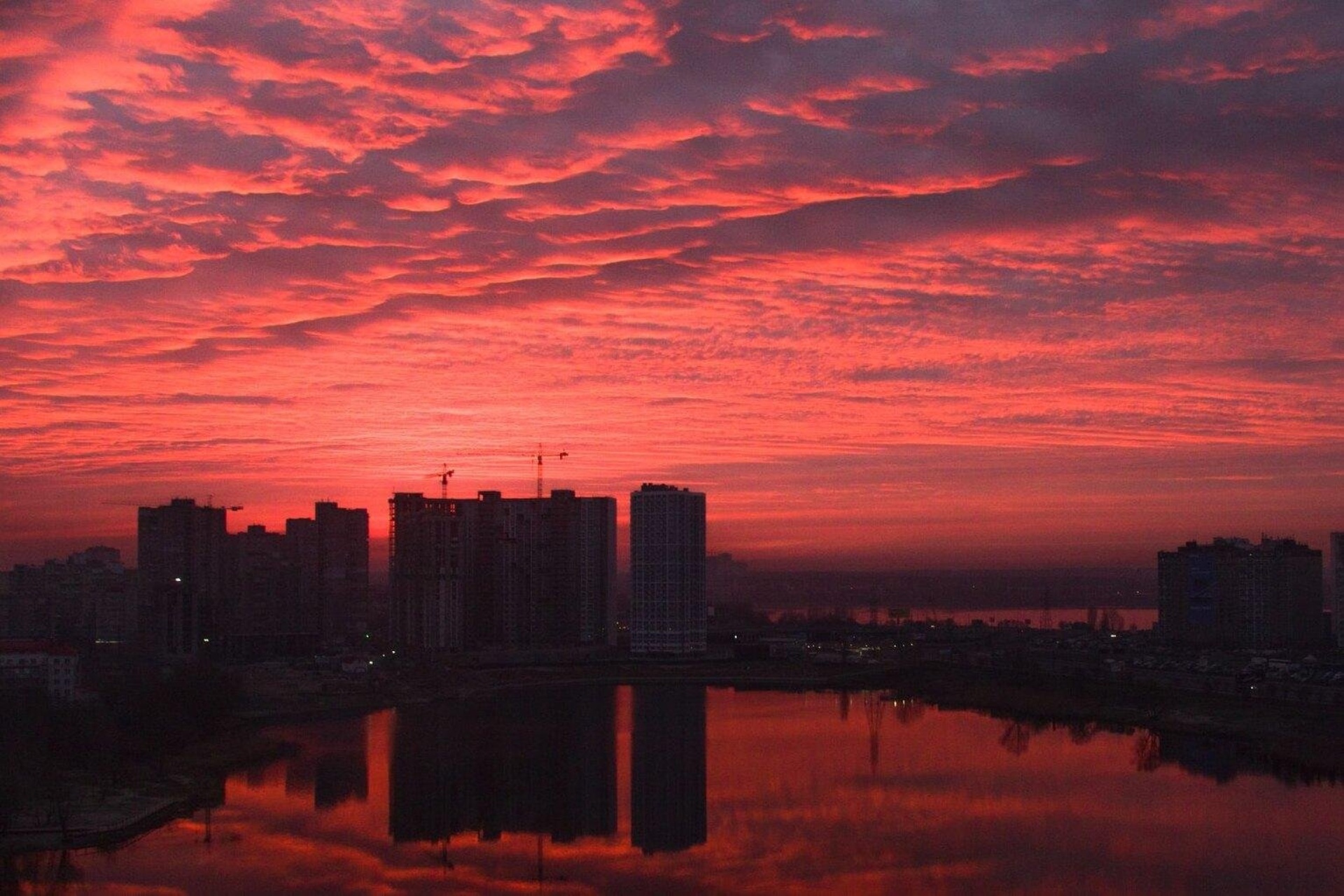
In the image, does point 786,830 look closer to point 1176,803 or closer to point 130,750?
point 1176,803

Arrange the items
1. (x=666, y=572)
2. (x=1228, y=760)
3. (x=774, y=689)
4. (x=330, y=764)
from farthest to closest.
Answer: (x=666, y=572), (x=774, y=689), (x=1228, y=760), (x=330, y=764)

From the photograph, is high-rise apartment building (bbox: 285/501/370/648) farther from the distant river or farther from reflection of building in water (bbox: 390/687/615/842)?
the distant river

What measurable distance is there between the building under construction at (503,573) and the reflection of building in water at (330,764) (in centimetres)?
1294

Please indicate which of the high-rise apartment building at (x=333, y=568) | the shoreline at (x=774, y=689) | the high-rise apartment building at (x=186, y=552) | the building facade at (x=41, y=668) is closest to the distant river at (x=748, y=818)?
the shoreline at (x=774, y=689)

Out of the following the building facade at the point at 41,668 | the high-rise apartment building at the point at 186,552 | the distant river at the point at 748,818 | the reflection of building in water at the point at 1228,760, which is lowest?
the reflection of building in water at the point at 1228,760

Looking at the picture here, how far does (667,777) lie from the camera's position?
48.4 feet

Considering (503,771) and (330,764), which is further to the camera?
(330,764)

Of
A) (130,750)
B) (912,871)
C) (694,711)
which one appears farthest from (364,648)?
(912,871)

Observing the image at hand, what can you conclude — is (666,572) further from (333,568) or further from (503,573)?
(333,568)

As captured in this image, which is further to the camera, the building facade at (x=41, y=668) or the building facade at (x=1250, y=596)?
the building facade at (x=1250, y=596)

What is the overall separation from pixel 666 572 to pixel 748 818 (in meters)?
24.1

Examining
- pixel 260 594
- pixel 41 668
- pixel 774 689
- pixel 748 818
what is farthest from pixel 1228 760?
pixel 260 594

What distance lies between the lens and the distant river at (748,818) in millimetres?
10109

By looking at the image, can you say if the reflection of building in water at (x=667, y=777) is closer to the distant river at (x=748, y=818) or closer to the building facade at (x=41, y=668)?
the distant river at (x=748, y=818)
